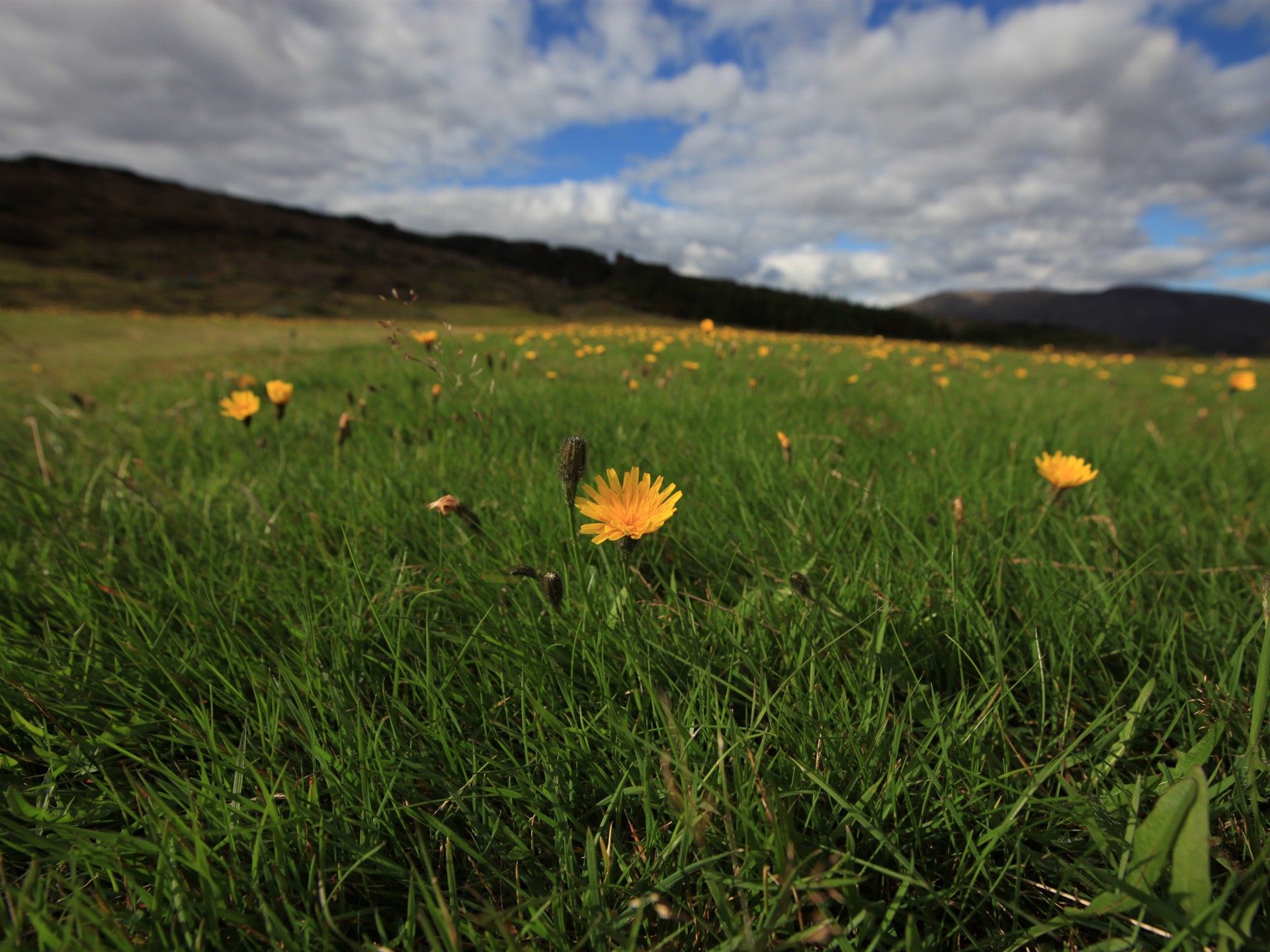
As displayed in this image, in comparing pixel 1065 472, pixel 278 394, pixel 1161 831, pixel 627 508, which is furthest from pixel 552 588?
pixel 278 394

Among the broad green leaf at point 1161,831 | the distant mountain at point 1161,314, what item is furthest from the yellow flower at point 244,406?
the distant mountain at point 1161,314

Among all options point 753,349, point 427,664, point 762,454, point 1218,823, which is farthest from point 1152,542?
point 753,349

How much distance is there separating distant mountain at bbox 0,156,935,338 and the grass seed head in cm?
3842

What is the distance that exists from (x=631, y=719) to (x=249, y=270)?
69.2 m

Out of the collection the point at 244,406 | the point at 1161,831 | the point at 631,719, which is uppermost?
the point at 244,406

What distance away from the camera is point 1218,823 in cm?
85

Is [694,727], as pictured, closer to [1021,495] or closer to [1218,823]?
[1218,823]

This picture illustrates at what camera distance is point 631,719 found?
1.02m

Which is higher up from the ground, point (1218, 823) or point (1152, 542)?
point (1152, 542)

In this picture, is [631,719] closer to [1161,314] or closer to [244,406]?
[244,406]

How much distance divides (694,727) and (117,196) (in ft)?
347

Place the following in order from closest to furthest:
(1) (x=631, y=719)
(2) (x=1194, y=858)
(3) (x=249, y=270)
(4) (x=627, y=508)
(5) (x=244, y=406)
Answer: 1. (2) (x=1194, y=858)
2. (1) (x=631, y=719)
3. (4) (x=627, y=508)
4. (5) (x=244, y=406)
5. (3) (x=249, y=270)

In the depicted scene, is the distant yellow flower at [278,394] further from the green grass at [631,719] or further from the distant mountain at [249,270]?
the distant mountain at [249,270]

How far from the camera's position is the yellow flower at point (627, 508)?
1049mm
